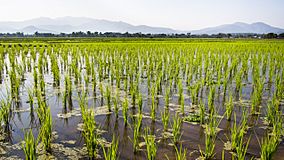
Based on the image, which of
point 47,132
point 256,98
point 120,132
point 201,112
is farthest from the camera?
point 256,98

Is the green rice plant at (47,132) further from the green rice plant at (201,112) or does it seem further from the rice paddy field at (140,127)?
the green rice plant at (201,112)

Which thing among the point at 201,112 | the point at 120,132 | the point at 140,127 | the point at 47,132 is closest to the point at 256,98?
the point at 201,112

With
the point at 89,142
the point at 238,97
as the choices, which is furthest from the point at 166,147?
the point at 238,97

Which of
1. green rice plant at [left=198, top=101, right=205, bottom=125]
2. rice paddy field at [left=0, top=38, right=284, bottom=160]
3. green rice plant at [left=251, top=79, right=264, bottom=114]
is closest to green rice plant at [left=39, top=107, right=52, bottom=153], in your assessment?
rice paddy field at [left=0, top=38, right=284, bottom=160]

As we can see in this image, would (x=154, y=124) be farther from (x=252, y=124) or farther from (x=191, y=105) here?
(x=252, y=124)

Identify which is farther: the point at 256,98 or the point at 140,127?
the point at 256,98

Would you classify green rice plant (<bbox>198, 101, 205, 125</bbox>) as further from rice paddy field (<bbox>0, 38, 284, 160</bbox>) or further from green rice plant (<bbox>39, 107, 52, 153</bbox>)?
green rice plant (<bbox>39, 107, 52, 153</bbox>)

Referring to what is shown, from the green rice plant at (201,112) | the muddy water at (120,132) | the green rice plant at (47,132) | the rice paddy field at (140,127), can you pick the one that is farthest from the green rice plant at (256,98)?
the green rice plant at (47,132)

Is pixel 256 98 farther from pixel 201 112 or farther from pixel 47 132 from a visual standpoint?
pixel 47 132

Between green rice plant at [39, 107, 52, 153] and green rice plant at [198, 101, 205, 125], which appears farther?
green rice plant at [198, 101, 205, 125]

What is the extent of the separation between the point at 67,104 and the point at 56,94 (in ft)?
3.27

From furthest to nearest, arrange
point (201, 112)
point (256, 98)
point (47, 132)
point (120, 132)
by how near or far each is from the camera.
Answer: point (256, 98) < point (201, 112) < point (120, 132) < point (47, 132)

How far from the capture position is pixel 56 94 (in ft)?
22.1

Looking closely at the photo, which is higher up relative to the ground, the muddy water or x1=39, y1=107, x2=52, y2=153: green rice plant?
x1=39, y1=107, x2=52, y2=153: green rice plant
